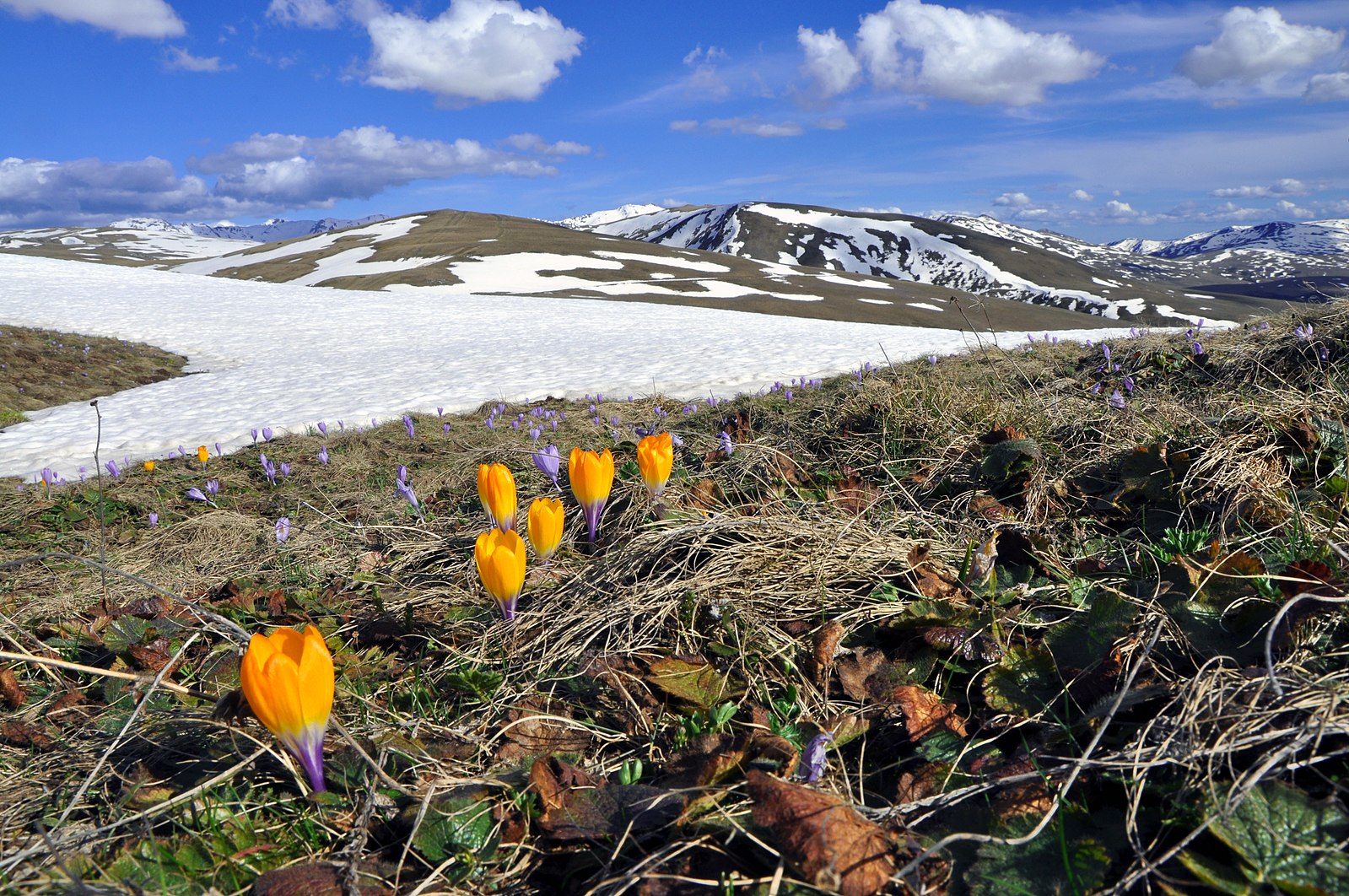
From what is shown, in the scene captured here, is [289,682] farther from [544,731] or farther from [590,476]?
[590,476]

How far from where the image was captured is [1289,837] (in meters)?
1.30

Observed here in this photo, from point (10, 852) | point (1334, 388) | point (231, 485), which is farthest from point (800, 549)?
point (231, 485)

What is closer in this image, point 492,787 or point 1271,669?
point 1271,669

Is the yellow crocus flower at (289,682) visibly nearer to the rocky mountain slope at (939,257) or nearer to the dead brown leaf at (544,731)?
the dead brown leaf at (544,731)

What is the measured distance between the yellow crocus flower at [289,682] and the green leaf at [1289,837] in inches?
66.3

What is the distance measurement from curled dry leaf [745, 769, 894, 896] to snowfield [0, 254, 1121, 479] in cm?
686

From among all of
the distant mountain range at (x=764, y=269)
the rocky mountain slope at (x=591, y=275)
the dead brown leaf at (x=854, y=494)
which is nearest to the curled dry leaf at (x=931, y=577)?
the dead brown leaf at (x=854, y=494)

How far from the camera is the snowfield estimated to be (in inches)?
461

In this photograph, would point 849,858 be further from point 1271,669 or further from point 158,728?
point 158,728

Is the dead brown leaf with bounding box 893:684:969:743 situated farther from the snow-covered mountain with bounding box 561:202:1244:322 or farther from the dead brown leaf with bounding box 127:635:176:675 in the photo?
the snow-covered mountain with bounding box 561:202:1244:322

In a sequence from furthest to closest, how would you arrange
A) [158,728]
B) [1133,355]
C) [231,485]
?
[231,485] < [1133,355] < [158,728]

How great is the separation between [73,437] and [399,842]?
40.7 ft

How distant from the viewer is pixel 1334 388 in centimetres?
332

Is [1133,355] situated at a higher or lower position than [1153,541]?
higher
